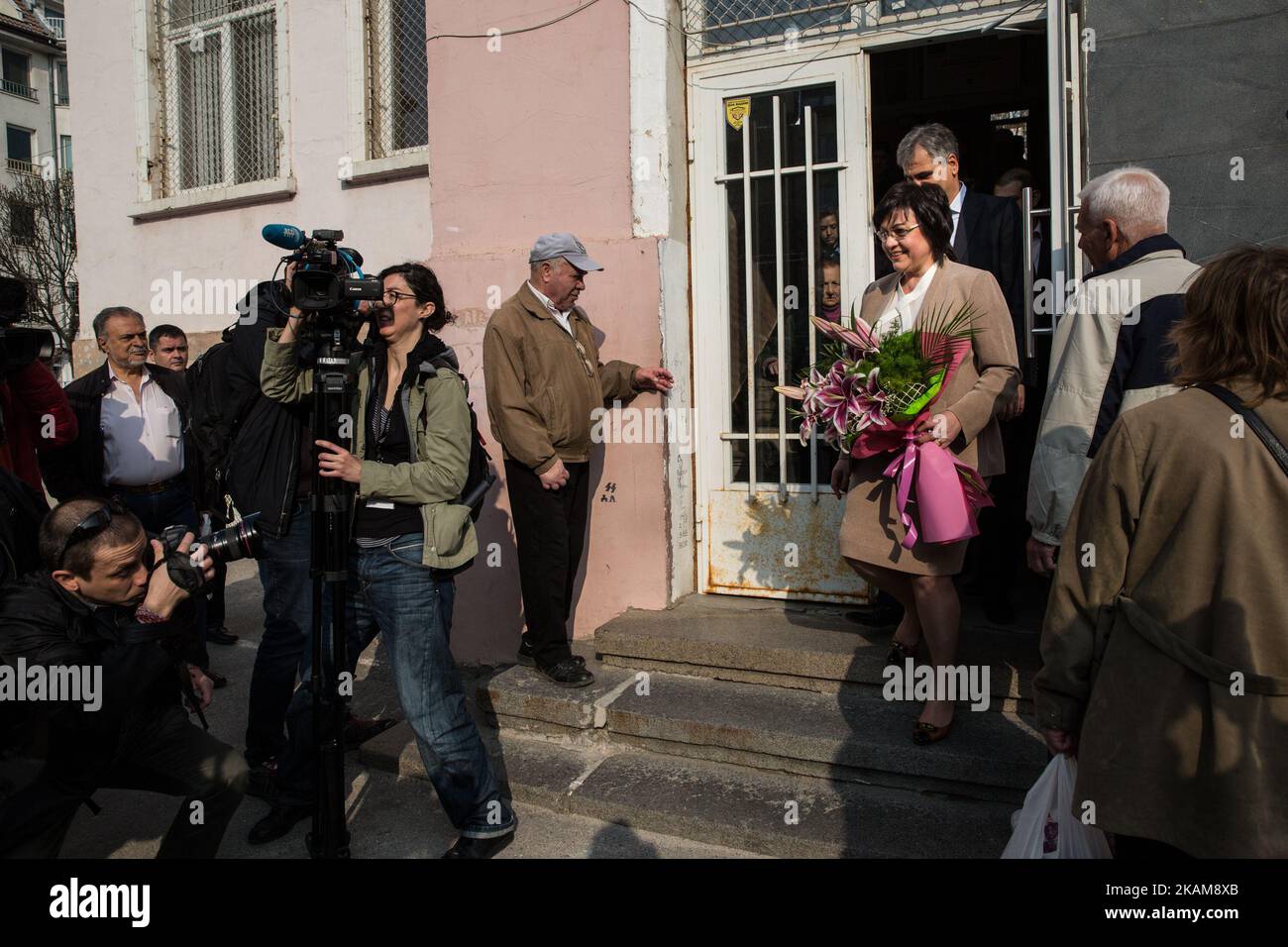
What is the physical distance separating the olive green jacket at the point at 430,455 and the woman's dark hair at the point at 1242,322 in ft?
7.30

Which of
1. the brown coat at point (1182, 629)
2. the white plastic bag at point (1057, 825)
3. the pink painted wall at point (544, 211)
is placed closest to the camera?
the brown coat at point (1182, 629)

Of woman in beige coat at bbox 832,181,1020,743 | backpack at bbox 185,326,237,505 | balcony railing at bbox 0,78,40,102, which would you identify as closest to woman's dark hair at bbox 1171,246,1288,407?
woman in beige coat at bbox 832,181,1020,743

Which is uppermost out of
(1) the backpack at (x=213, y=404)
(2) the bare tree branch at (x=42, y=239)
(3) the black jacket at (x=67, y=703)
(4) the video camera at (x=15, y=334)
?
(2) the bare tree branch at (x=42, y=239)

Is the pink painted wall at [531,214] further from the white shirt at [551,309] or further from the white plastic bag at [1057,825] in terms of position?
the white plastic bag at [1057,825]

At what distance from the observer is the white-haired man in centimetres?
280

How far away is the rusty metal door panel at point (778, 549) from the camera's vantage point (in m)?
4.95

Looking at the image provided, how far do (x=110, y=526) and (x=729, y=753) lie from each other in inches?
95.1

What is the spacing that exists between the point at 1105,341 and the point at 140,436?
4.76 meters

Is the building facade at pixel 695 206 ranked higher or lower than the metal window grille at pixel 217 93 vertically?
lower

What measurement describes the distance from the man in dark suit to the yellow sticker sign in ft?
3.48

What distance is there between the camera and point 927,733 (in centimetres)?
361

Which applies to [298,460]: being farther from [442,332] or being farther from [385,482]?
[442,332]

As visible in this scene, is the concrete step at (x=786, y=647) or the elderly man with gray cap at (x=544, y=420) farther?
the elderly man with gray cap at (x=544, y=420)

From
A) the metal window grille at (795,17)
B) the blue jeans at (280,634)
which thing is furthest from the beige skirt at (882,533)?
the metal window grille at (795,17)
